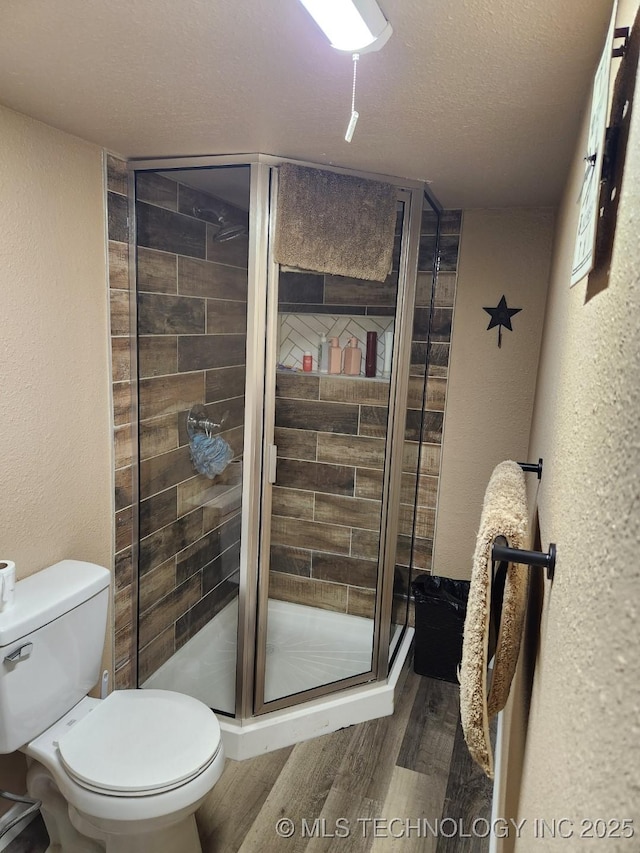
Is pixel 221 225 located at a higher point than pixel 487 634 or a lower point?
higher

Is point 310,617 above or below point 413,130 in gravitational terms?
below

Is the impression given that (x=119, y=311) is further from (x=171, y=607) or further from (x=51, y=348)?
(x=171, y=607)

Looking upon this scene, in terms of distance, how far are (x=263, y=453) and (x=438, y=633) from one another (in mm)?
1256

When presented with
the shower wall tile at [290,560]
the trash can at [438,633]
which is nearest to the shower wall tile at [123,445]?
the shower wall tile at [290,560]

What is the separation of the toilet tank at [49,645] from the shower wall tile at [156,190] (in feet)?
4.22

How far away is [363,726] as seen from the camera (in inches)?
93.4

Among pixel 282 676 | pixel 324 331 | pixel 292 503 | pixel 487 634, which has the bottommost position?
pixel 282 676

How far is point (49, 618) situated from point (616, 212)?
5.59 feet

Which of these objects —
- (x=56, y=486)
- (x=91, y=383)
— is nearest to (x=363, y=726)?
(x=56, y=486)

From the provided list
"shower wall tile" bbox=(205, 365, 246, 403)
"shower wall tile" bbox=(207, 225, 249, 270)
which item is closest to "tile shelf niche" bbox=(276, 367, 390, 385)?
"shower wall tile" bbox=(205, 365, 246, 403)

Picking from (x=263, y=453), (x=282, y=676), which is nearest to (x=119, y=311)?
(x=263, y=453)

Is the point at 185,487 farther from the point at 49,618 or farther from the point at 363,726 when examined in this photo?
the point at 363,726

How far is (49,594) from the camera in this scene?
1706 millimetres

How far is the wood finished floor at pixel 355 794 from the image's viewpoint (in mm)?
1839
